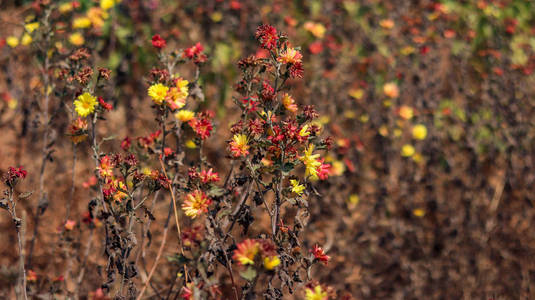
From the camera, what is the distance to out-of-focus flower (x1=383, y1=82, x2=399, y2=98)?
3.24 meters

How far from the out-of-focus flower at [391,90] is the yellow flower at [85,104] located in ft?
7.98

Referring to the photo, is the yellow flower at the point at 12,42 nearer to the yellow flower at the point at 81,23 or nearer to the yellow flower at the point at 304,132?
the yellow flower at the point at 81,23

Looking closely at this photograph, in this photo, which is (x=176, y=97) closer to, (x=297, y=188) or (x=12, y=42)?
(x=297, y=188)

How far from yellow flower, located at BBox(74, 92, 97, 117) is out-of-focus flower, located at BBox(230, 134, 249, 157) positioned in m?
0.50

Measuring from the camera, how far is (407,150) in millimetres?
3043

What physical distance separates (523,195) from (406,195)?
828 mm

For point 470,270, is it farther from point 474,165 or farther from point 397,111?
point 397,111

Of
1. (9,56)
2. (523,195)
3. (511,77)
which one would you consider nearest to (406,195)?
(523,195)

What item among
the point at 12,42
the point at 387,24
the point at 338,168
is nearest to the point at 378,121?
the point at 338,168

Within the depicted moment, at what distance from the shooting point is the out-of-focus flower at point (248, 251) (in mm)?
1008

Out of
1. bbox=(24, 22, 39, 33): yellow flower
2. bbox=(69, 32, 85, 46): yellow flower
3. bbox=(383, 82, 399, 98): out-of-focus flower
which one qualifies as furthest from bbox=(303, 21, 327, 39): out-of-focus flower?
bbox=(24, 22, 39, 33): yellow flower

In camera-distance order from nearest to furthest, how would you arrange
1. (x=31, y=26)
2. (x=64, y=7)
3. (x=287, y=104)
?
(x=287, y=104) → (x=31, y=26) → (x=64, y=7)

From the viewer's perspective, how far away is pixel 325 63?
333 centimetres

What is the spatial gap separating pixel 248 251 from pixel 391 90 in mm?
2552
